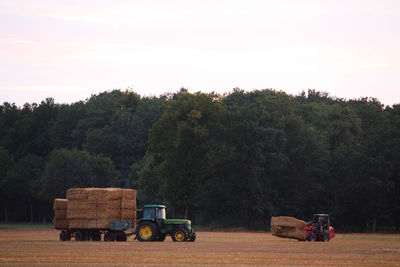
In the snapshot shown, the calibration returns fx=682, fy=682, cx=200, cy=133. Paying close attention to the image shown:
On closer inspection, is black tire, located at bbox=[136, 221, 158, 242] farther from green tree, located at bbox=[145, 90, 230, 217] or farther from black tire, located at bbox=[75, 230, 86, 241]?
green tree, located at bbox=[145, 90, 230, 217]

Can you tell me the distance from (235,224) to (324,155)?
1422 centimetres

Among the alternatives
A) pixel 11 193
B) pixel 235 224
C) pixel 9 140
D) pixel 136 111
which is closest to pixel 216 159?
pixel 235 224

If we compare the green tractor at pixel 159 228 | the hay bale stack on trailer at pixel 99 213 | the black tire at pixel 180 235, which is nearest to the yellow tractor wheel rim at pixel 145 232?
the green tractor at pixel 159 228

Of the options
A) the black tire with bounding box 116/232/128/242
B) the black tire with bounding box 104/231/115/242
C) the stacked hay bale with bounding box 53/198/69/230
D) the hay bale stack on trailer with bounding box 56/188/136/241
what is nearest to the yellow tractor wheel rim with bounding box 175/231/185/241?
the hay bale stack on trailer with bounding box 56/188/136/241

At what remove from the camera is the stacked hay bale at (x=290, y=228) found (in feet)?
162

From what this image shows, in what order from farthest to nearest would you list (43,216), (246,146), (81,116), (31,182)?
(81,116)
(43,216)
(31,182)
(246,146)

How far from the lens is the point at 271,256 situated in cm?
3128

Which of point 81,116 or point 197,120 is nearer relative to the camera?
point 197,120

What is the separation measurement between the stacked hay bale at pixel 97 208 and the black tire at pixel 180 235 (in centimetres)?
362

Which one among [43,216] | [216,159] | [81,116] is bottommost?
[43,216]

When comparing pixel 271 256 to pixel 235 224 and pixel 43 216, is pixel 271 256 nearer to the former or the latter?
pixel 235 224

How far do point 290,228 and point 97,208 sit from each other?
46.5 feet

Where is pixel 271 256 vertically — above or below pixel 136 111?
below

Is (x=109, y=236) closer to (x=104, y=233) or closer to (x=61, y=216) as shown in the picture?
(x=104, y=233)
